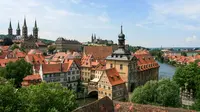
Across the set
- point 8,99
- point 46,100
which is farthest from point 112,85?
point 8,99

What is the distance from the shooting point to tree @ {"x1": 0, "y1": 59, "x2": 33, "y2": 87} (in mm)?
45688

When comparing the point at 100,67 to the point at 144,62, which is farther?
the point at 144,62

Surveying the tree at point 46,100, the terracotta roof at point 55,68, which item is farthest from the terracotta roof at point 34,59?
the tree at point 46,100

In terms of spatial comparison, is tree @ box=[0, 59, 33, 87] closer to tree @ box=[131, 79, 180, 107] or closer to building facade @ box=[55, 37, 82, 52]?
tree @ box=[131, 79, 180, 107]

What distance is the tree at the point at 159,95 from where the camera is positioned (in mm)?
27547

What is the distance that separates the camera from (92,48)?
72.0 meters

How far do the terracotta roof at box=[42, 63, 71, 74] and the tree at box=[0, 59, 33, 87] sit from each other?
13.8 ft

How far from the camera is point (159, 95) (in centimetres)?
2795

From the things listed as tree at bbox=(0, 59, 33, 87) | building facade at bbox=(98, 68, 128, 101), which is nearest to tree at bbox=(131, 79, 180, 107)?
building facade at bbox=(98, 68, 128, 101)

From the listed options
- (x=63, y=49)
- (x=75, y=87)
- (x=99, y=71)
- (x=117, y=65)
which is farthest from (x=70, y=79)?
(x=63, y=49)

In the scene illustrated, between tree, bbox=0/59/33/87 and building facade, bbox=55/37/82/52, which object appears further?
building facade, bbox=55/37/82/52

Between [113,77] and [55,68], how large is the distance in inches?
567

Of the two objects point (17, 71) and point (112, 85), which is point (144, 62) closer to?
point (112, 85)

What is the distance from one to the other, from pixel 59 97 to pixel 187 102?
24.8 meters
